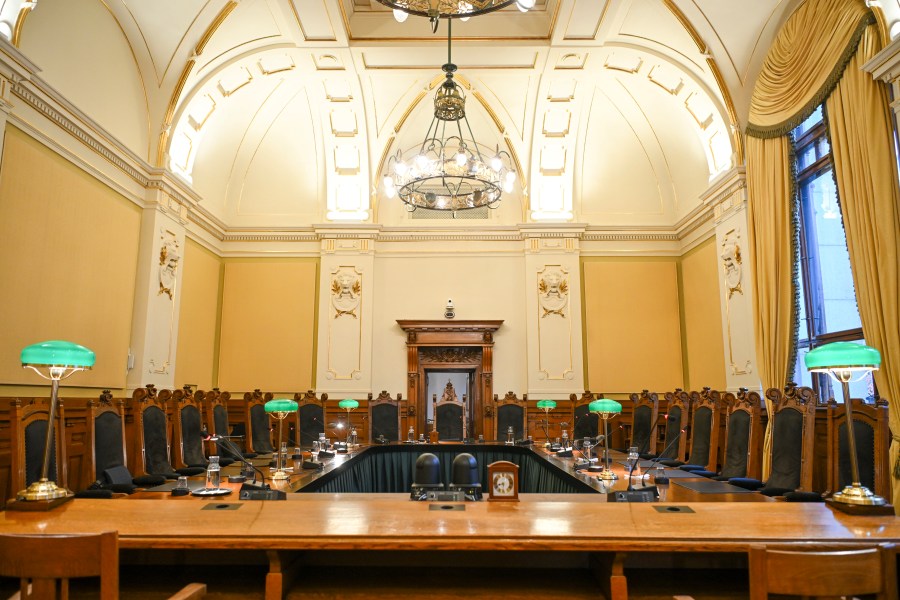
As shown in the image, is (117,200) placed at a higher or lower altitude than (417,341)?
higher

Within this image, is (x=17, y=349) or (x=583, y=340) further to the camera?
(x=583, y=340)

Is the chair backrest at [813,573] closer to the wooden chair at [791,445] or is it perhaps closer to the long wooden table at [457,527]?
the long wooden table at [457,527]

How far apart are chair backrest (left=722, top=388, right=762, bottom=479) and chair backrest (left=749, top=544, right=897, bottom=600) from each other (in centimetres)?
367

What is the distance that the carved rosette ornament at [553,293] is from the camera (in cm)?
1002

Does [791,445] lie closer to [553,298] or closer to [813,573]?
[813,573]

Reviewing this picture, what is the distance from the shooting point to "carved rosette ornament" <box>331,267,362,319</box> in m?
10.0

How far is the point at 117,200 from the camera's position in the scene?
273 inches

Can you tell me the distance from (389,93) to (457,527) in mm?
8595

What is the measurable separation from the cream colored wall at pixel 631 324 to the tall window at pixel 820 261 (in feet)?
10.8

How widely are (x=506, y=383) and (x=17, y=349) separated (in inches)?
269

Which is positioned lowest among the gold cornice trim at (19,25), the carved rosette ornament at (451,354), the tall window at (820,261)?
the carved rosette ornament at (451,354)

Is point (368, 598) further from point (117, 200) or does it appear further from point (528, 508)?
point (117, 200)

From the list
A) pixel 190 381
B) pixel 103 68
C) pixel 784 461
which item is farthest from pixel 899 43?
pixel 190 381

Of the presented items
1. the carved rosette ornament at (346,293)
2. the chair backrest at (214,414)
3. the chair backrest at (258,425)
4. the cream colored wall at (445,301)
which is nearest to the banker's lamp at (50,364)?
the chair backrest at (214,414)
